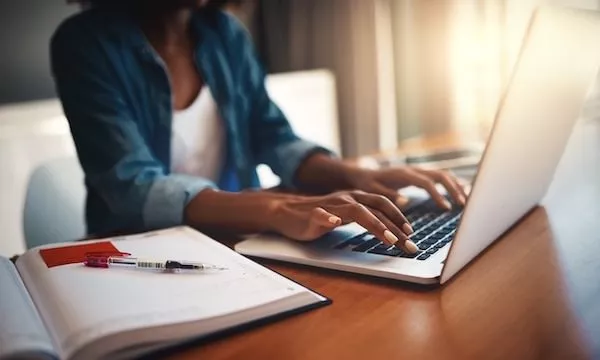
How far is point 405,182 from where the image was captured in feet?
3.39

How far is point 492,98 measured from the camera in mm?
2062

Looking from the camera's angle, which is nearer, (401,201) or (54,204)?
(401,201)

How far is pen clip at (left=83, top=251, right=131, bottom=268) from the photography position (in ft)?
2.28

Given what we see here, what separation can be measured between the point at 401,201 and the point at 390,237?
10.2 inches

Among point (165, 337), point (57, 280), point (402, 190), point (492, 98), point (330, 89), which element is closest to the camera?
point (165, 337)

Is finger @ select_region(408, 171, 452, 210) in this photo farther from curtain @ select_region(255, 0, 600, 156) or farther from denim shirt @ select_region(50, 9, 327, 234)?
curtain @ select_region(255, 0, 600, 156)

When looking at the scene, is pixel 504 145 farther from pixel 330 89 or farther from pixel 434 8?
pixel 330 89

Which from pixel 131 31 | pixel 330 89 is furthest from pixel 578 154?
pixel 330 89

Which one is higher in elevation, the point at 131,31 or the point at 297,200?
the point at 131,31

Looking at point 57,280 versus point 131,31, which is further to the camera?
point 131,31

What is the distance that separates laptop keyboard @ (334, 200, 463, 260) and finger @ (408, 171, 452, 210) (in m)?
0.01

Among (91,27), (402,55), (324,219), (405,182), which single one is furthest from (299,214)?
(402,55)

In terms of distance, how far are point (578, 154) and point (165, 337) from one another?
0.93m

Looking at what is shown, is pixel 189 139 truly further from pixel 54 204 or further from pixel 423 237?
pixel 423 237
